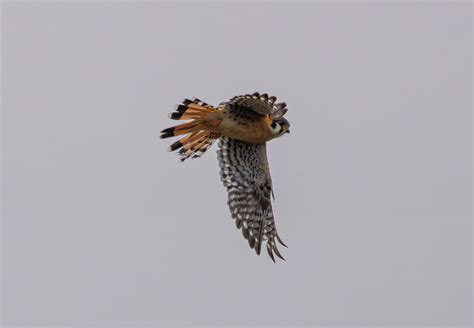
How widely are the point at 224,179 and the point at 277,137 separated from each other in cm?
88

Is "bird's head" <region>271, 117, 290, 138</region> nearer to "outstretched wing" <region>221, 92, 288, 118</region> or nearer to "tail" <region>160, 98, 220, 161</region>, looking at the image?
"outstretched wing" <region>221, 92, 288, 118</region>

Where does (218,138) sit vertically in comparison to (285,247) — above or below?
above

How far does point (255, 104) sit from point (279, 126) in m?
0.70

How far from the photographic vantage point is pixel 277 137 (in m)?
12.9

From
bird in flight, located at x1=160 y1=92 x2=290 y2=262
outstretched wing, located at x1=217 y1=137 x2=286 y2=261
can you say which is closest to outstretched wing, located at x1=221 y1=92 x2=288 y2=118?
bird in flight, located at x1=160 y1=92 x2=290 y2=262

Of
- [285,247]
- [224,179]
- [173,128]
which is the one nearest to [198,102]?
[173,128]

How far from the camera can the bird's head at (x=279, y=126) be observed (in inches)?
504

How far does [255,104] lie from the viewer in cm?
1222

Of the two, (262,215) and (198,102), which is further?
(262,215)

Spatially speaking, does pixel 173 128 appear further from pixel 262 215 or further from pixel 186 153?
pixel 262 215

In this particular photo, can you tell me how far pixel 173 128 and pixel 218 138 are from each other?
0.75m

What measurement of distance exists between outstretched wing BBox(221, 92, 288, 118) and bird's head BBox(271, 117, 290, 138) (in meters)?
0.08

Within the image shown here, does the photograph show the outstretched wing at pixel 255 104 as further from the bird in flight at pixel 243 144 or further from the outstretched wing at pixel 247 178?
the outstretched wing at pixel 247 178

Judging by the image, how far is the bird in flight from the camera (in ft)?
40.7
